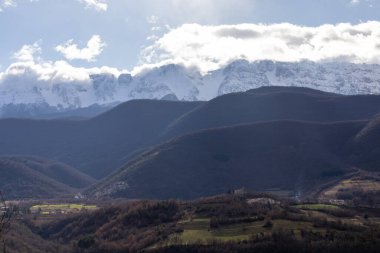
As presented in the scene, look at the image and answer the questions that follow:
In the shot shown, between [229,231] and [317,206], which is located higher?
[317,206]

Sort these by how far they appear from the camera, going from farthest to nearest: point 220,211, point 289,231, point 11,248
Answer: point 220,211
point 11,248
point 289,231

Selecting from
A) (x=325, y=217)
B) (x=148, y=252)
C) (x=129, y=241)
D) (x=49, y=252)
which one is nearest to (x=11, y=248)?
(x=49, y=252)

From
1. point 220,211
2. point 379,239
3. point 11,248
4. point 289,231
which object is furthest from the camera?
point 220,211

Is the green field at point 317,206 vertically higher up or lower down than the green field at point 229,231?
higher up

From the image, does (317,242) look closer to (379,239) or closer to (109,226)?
(379,239)

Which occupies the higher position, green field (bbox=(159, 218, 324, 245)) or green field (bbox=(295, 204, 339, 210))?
green field (bbox=(295, 204, 339, 210))

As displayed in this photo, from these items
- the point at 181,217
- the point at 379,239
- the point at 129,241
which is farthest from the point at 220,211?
the point at 379,239

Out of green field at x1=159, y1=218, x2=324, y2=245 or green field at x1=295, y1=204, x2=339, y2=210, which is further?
green field at x1=295, y1=204, x2=339, y2=210

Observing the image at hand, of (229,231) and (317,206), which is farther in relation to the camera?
(317,206)

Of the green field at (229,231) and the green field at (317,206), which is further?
the green field at (317,206)

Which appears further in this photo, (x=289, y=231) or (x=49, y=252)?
(x=49, y=252)

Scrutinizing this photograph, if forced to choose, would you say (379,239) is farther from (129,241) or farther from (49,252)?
(49,252)
